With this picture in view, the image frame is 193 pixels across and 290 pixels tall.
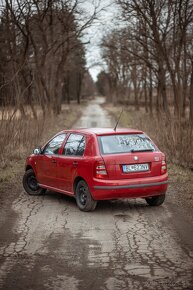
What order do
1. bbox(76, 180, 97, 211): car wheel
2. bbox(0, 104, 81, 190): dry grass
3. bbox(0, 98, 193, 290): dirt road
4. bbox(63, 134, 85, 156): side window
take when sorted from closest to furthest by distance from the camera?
bbox(0, 98, 193, 290): dirt road → bbox(76, 180, 97, 211): car wheel → bbox(63, 134, 85, 156): side window → bbox(0, 104, 81, 190): dry grass

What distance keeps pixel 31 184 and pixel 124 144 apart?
2878 millimetres

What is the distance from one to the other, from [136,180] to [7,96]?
26.8 ft

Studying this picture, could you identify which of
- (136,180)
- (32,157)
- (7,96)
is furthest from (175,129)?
(136,180)

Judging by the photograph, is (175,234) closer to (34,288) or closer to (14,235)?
Result: (14,235)

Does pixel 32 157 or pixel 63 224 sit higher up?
pixel 32 157

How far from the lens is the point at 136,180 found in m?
9.13

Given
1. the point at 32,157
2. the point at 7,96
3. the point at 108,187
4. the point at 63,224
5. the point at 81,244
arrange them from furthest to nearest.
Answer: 1. the point at 7,96
2. the point at 32,157
3. the point at 108,187
4. the point at 63,224
5. the point at 81,244

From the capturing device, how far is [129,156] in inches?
363

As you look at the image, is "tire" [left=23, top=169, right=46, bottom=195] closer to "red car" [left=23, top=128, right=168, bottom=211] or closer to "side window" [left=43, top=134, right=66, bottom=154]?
"side window" [left=43, top=134, right=66, bottom=154]

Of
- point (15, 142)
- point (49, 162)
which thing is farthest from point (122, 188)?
point (15, 142)

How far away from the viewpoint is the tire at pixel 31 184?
1128 centimetres

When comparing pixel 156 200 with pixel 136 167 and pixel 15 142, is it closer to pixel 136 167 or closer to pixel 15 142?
pixel 136 167

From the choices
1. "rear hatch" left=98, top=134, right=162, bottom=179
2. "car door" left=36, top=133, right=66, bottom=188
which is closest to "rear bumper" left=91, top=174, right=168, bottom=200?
"rear hatch" left=98, top=134, right=162, bottom=179

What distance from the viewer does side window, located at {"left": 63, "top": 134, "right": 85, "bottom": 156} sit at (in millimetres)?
9713
